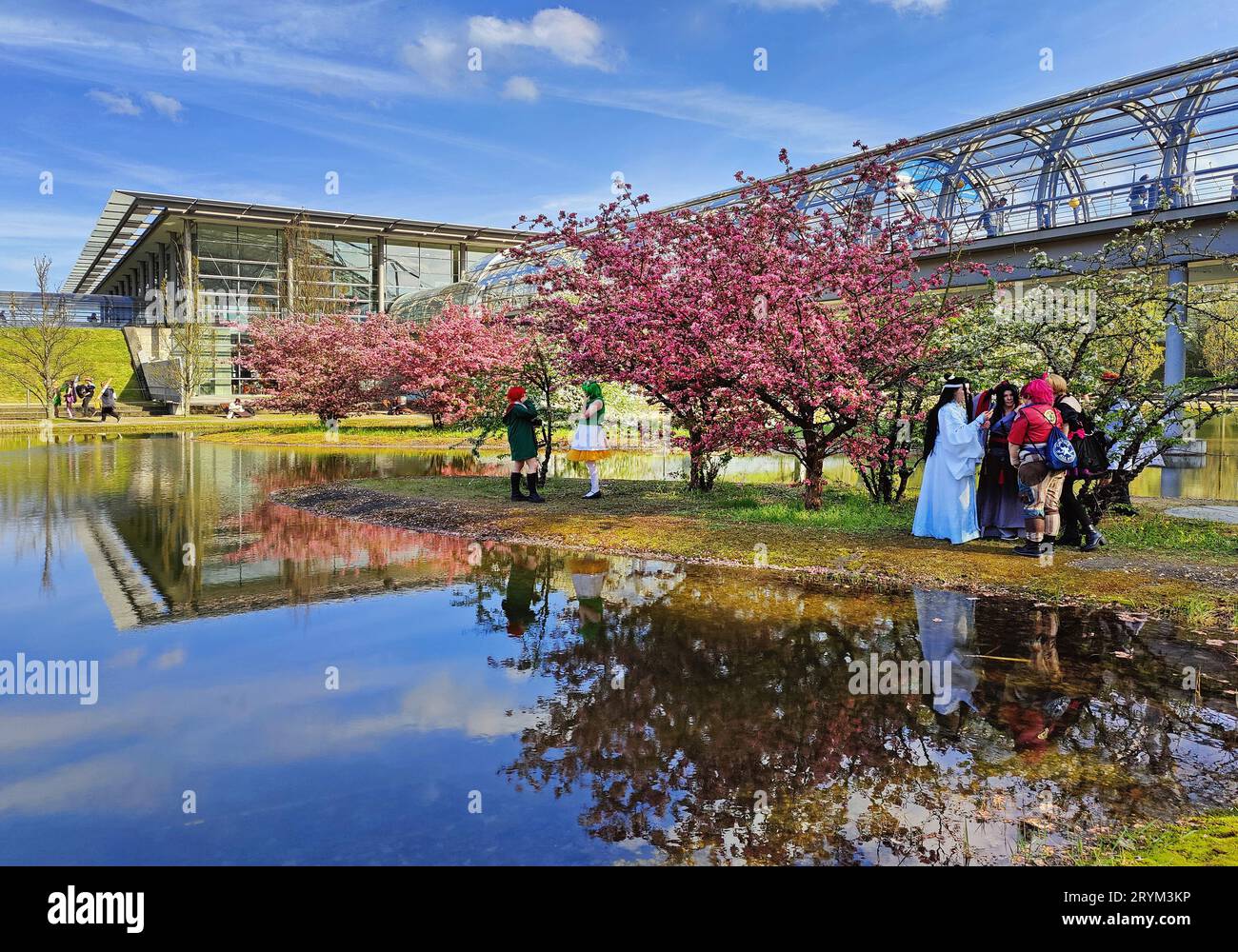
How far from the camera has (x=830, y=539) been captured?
33.9 ft

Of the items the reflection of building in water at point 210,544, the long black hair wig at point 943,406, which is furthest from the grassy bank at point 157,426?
the long black hair wig at point 943,406

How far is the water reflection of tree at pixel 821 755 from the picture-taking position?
3.63 m

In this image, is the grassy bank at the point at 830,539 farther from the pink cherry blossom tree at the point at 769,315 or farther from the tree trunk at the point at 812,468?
the pink cherry blossom tree at the point at 769,315

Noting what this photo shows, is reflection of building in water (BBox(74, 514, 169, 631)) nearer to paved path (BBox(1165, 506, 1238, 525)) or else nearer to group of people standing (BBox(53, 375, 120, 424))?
paved path (BBox(1165, 506, 1238, 525))

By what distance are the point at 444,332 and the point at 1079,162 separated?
68.3ft

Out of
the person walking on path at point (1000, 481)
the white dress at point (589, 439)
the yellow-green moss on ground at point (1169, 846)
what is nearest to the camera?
the yellow-green moss on ground at point (1169, 846)

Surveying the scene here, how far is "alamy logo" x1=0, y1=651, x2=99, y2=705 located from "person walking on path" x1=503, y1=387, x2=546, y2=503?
824cm

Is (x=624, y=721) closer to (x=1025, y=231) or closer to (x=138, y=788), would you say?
(x=138, y=788)

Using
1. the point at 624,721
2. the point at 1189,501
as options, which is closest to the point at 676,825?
the point at 624,721

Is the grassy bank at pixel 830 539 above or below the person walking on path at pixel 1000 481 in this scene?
below

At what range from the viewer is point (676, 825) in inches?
144

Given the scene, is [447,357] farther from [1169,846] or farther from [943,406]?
[1169,846]

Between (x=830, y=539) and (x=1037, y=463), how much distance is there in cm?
249

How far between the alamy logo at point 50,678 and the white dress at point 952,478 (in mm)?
8886
